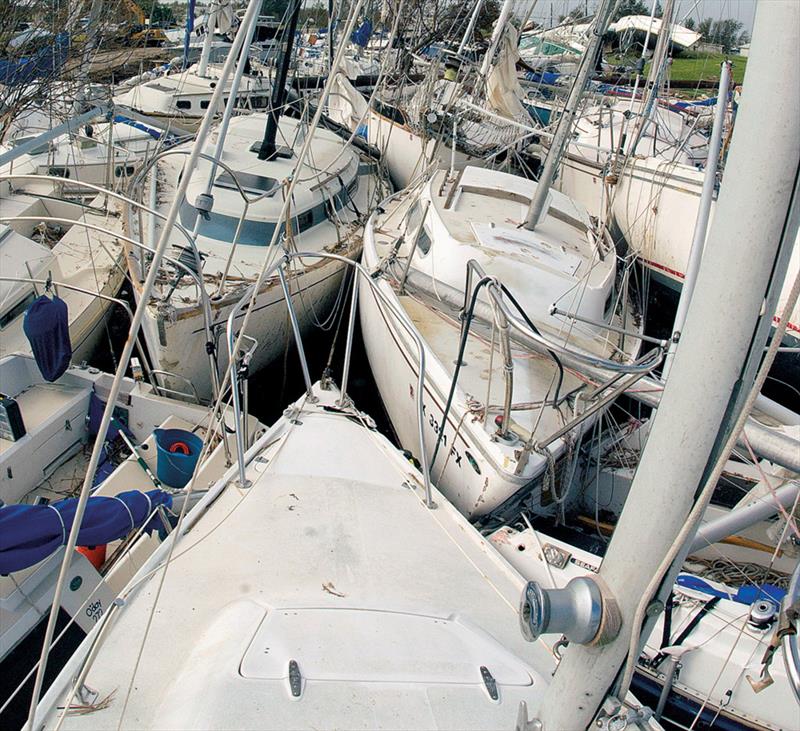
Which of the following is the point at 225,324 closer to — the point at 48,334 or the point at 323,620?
the point at 48,334

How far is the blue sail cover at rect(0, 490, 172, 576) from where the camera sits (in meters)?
3.05

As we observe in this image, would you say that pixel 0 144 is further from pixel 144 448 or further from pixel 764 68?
pixel 764 68

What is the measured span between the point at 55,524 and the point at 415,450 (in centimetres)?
297

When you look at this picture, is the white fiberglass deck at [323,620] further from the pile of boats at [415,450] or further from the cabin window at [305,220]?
the cabin window at [305,220]

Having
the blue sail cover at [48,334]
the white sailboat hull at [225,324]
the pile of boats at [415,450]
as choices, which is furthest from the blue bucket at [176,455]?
the blue sail cover at [48,334]

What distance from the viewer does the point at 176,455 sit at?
463cm

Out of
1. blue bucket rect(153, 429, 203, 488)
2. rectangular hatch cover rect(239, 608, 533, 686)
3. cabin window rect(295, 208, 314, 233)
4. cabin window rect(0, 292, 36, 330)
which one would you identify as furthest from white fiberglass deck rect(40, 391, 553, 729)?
cabin window rect(295, 208, 314, 233)

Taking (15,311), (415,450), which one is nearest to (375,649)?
(415,450)

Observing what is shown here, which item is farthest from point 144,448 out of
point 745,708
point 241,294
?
point 745,708

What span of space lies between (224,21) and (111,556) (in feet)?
40.4

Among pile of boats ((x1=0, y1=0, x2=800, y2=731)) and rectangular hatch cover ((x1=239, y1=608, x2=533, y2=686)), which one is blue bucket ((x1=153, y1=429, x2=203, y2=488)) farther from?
rectangular hatch cover ((x1=239, y1=608, x2=533, y2=686))

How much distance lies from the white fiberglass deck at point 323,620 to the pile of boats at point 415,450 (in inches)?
0.5

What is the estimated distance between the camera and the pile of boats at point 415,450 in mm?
1206

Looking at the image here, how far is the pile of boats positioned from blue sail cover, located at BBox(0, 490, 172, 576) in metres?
0.02
